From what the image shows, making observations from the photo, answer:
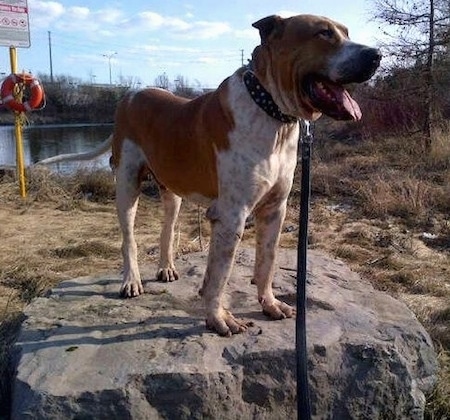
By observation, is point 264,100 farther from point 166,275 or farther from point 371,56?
point 166,275

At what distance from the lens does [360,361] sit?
293 centimetres

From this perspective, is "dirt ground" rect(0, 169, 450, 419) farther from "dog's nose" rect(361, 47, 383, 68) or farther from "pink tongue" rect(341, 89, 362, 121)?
"dog's nose" rect(361, 47, 383, 68)

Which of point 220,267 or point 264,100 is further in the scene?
point 220,267

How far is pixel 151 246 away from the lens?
6230 millimetres

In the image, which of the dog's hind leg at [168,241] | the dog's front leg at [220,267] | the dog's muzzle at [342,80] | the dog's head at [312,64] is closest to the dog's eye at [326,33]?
the dog's head at [312,64]

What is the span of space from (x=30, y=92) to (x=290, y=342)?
23.1ft

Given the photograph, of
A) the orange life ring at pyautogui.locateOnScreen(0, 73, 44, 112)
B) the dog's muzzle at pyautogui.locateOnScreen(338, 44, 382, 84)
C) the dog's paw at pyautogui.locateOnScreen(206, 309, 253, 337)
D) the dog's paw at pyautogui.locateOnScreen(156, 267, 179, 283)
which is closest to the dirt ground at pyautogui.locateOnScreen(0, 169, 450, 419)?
the dog's paw at pyautogui.locateOnScreen(156, 267, 179, 283)

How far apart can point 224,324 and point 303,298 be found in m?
0.64

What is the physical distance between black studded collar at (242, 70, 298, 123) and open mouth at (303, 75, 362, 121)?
0.26 metres

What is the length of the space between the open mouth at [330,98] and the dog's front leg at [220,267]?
28.8 inches

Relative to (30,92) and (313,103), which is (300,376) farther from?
(30,92)

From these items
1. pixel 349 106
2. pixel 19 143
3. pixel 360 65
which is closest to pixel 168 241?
pixel 349 106

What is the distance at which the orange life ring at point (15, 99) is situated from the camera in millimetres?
8391

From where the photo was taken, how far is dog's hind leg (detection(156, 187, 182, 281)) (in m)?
4.06
